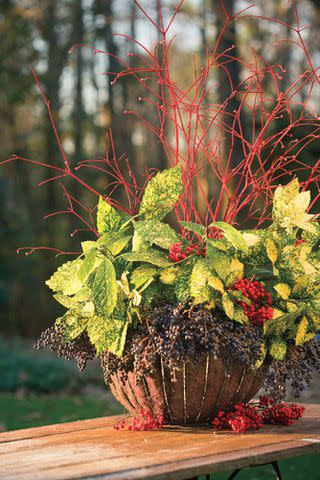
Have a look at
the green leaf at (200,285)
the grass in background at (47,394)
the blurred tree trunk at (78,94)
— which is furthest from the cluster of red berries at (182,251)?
the blurred tree trunk at (78,94)

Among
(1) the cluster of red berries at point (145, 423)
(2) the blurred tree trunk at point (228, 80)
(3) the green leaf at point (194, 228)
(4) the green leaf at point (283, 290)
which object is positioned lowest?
(1) the cluster of red berries at point (145, 423)

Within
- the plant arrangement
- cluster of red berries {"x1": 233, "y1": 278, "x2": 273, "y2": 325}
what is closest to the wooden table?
the plant arrangement

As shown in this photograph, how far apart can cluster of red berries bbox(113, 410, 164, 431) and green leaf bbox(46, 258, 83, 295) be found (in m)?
0.46

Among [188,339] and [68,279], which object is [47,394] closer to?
[68,279]

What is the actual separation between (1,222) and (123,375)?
11.5 meters

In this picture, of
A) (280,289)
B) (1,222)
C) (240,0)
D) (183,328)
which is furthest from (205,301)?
(1,222)

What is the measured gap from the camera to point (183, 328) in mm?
2064

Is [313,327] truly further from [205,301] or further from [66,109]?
[66,109]

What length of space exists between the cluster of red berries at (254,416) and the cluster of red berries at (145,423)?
0.18 meters

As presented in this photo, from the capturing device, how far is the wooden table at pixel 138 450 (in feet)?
5.54

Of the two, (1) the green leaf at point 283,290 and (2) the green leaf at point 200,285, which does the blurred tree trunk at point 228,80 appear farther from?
(2) the green leaf at point 200,285

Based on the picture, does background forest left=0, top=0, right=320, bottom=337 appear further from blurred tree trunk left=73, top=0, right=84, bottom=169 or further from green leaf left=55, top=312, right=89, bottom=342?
green leaf left=55, top=312, right=89, bottom=342

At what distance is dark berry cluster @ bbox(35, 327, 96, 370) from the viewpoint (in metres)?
2.30

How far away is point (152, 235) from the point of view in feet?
7.27
